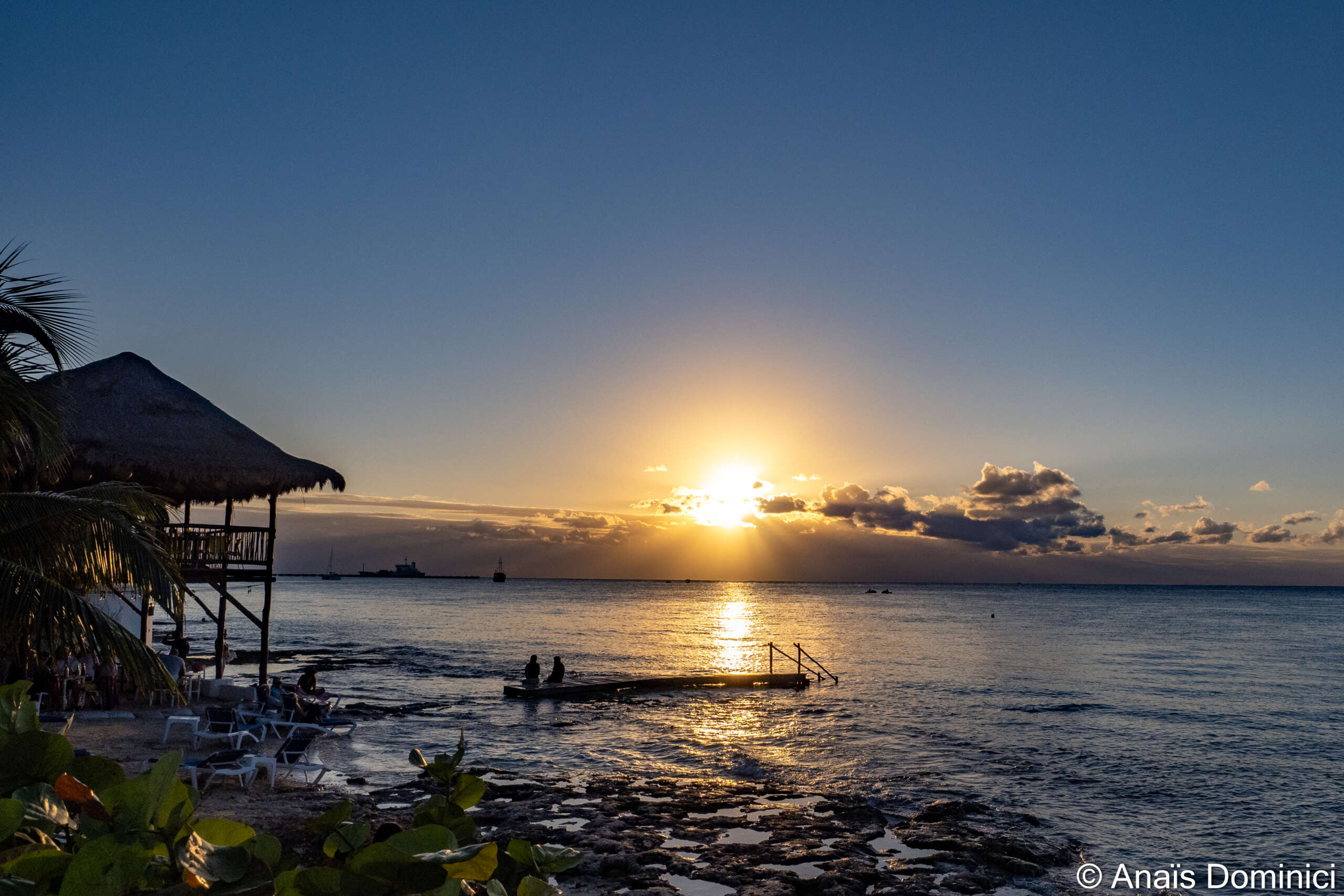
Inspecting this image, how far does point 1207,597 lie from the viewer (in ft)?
614

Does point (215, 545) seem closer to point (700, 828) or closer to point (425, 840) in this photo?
point (700, 828)

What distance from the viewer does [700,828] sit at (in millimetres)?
14734

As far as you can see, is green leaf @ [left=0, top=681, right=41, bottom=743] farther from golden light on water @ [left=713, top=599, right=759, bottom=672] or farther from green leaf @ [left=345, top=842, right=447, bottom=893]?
golden light on water @ [left=713, top=599, right=759, bottom=672]

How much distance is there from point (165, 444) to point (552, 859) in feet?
64.4

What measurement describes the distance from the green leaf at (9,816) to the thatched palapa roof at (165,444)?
1811cm


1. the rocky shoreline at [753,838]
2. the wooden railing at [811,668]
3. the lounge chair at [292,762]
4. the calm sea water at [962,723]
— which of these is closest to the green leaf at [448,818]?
the rocky shoreline at [753,838]

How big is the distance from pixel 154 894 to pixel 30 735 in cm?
34

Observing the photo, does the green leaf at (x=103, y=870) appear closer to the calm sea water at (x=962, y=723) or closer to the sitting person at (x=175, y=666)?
the calm sea water at (x=962, y=723)

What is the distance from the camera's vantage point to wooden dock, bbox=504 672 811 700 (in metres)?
29.2

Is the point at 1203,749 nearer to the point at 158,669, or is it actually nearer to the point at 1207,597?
the point at 158,669

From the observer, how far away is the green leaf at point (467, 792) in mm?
1544

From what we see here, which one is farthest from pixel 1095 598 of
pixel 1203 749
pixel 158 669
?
pixel 158 669

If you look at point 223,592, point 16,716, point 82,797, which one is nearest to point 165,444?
point 223,592

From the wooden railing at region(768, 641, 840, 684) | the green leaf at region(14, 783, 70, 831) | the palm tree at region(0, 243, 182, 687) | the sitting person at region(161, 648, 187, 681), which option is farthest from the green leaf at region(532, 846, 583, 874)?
the wooden railing at region(768, 641, 840, 684)
